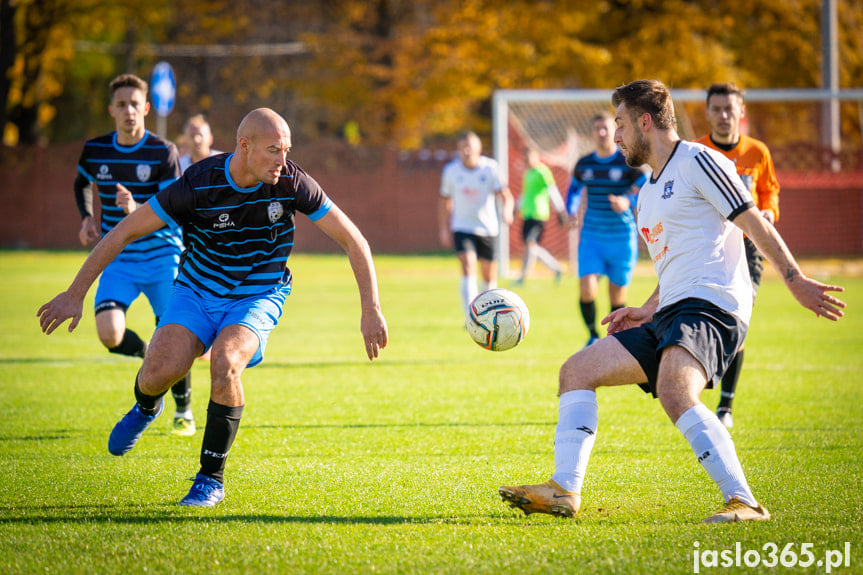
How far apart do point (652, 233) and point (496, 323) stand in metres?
1.45

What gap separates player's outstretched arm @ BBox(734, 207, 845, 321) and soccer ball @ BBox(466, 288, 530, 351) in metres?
1.90

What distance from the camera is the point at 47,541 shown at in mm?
4320

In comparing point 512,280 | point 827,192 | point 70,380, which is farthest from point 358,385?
point 827,192

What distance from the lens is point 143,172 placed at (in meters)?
6.98

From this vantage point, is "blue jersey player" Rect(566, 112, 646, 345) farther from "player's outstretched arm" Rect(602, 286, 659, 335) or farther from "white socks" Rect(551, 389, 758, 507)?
"white socks" Rect(551, 389, 758, 507)

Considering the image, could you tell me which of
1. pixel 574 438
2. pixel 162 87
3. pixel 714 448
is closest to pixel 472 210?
pixel 574 438

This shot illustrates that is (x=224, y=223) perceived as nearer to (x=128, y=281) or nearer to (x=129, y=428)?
(x=129, y=428)

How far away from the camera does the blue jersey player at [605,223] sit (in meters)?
9.74

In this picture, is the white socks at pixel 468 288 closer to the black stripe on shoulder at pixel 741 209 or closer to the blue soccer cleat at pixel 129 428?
the blue soccer cleat at pixel 129 428

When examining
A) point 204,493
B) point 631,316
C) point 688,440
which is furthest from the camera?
point 631,316

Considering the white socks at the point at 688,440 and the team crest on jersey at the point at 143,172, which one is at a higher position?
the team crest on jersey at the point at 143,172

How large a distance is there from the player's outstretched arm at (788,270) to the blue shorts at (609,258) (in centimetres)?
531

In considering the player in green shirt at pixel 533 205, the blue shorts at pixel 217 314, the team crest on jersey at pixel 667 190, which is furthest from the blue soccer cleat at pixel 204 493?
the player in green shirt at pixel 533 205

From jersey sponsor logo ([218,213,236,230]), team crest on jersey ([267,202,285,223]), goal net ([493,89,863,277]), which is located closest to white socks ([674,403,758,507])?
team crest on jersey ([267,202,285,223])
